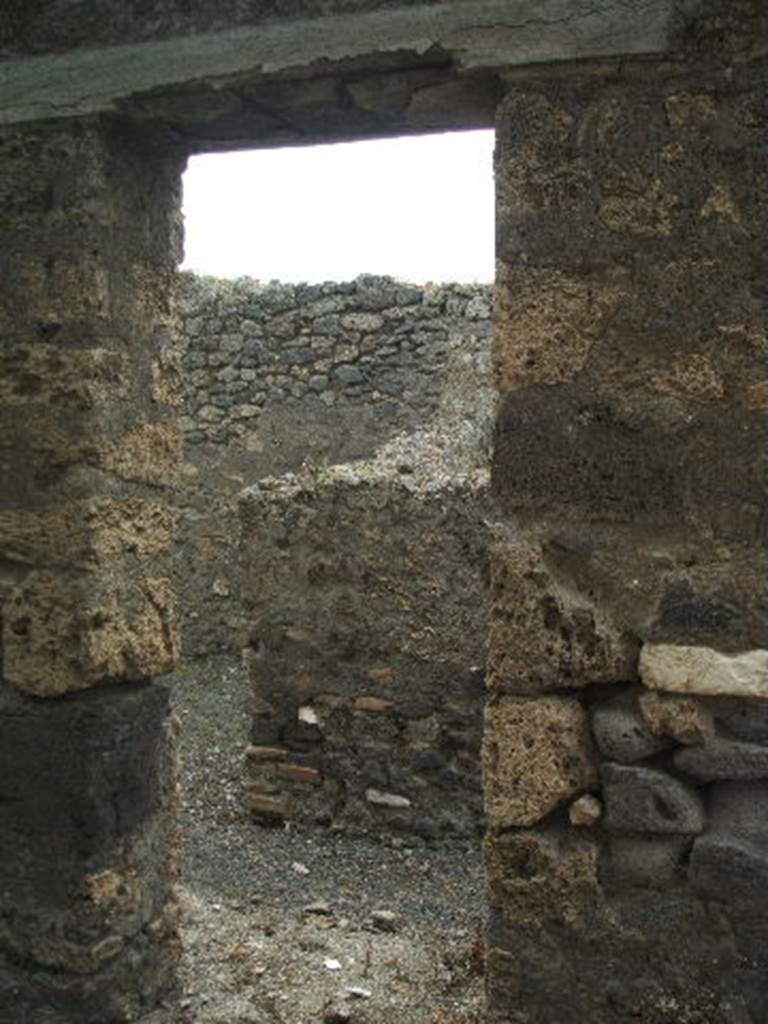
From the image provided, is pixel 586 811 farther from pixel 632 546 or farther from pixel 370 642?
pixel 370 642

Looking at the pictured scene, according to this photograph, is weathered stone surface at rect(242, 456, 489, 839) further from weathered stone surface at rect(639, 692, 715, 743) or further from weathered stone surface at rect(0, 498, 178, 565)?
weathered stone surface at rect(639, 692, 715, 743)

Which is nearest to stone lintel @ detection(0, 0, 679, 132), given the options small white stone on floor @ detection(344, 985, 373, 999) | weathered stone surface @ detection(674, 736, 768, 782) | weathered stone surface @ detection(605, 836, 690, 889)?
weathered stone surface @ detection(674, 736, 768, 782)

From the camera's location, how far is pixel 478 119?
2.91 metres

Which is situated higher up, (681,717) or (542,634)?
(542,634)

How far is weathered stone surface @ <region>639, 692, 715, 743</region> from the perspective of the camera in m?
2.51

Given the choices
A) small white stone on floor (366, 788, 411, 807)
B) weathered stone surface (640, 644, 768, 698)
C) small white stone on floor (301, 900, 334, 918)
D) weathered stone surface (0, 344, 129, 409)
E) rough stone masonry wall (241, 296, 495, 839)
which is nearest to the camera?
weathered stone surface (640, 644, 768, 698)

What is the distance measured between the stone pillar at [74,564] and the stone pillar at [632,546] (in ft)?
3.58

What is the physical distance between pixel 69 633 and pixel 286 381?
23.9 feet

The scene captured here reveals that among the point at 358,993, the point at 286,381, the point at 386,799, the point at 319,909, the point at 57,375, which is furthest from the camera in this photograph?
the point at 286,381

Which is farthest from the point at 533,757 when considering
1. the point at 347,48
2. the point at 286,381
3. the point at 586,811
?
the point at 286,381

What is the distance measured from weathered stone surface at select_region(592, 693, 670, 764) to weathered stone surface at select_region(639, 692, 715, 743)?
0.04 m

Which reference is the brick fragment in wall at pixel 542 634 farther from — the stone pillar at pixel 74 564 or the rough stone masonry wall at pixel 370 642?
the rough stone masonry wall at pixel 370 642

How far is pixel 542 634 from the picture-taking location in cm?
262

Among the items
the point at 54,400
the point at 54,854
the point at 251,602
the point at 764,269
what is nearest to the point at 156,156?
the point at 54,400
